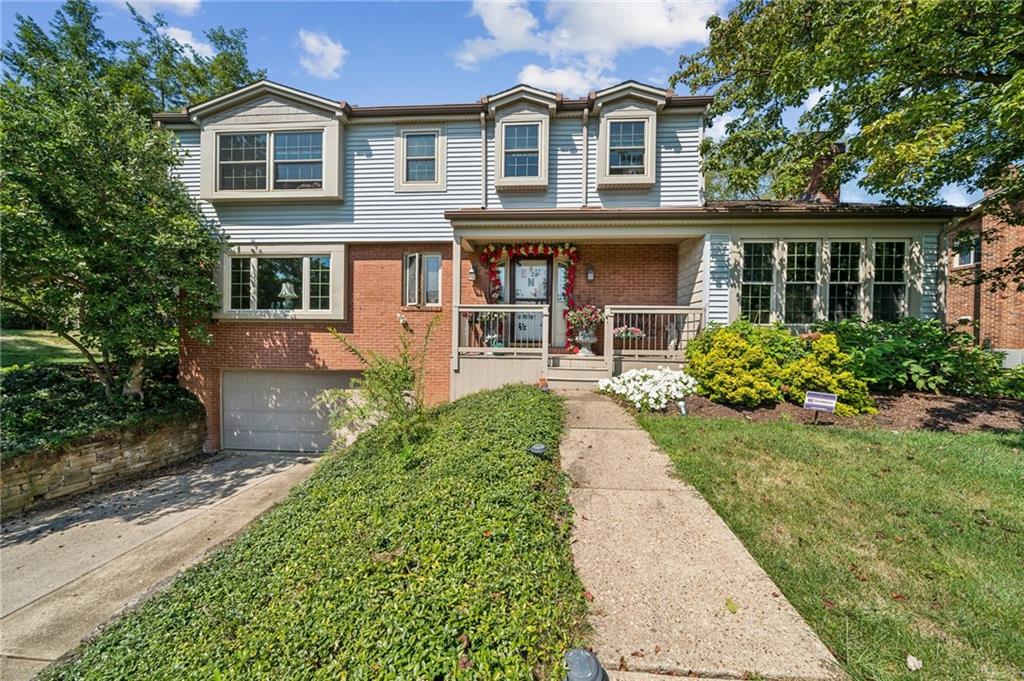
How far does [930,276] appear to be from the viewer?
7.56m

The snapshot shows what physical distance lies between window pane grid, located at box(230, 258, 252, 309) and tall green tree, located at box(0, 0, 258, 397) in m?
0.44

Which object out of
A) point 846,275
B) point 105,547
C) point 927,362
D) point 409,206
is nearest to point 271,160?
point 409,206

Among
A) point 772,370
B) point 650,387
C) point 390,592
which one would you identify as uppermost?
point 772,370

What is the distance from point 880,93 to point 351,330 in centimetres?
1129

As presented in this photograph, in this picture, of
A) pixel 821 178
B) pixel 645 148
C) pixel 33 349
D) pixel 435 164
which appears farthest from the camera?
pixel 33 349

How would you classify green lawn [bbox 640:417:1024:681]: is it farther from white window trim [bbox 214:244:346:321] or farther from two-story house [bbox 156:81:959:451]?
white window trim [bbox 214:244:346:321]

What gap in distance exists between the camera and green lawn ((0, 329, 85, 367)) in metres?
10.3

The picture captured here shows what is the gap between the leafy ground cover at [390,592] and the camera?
80.7 inches

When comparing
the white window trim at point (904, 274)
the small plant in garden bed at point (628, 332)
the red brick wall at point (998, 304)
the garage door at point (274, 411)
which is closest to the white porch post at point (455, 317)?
the small plant in garden bed at point (628, 332)

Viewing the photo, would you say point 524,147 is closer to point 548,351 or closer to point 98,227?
point 548,351

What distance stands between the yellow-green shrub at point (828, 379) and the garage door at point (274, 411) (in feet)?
31.2

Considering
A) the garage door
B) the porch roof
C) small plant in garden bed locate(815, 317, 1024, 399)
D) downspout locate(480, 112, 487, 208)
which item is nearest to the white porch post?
the porch roof

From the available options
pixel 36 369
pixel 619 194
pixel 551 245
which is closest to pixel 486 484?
pixel 551 245

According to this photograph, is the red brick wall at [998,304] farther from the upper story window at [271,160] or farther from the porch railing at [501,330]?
the upper story window at [271,160]
